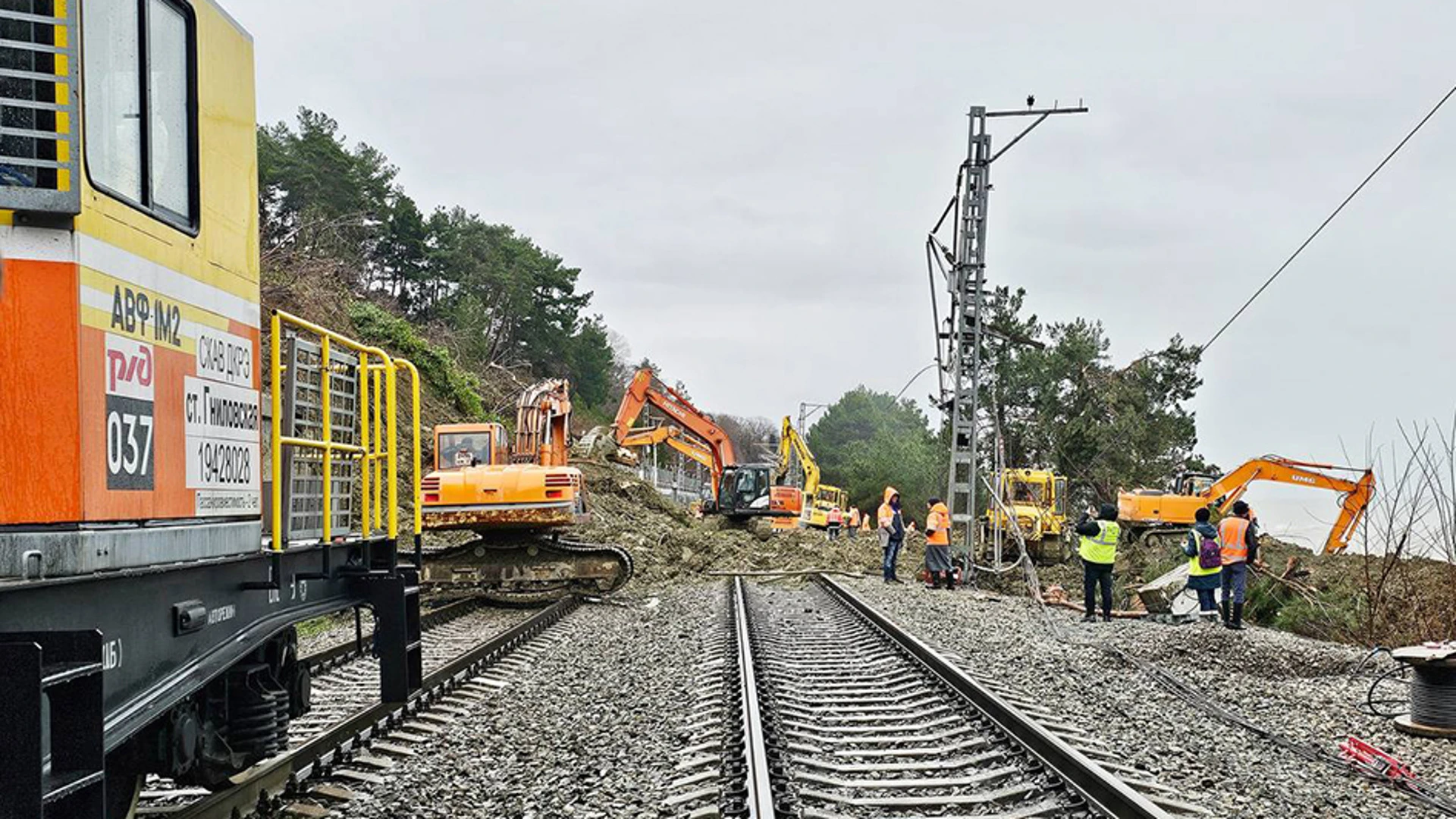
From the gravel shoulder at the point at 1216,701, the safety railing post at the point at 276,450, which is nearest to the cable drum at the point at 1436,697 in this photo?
the gravel shoulder at the point at 1216,701

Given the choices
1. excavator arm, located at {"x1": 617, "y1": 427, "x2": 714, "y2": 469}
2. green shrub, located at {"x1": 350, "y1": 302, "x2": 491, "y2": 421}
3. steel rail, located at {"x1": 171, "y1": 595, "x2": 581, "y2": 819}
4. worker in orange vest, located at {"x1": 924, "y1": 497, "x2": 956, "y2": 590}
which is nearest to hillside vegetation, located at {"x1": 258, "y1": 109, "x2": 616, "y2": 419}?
green shrub, located at {"x1": 350, "y1": 302, "x2": 491, "y2": 421}

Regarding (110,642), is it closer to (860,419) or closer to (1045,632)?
(1045,632)

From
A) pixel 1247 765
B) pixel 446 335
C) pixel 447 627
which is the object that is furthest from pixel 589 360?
pixel 1247 765

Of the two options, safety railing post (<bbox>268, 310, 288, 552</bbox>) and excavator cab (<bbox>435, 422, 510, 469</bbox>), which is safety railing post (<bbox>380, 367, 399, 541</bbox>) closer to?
safety railing post (<bbox>268, 310, 288, 552</bbox>)

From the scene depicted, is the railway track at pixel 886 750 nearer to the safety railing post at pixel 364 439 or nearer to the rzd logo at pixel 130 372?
the safety railing post at pixel 364 439

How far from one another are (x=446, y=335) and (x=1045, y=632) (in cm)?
3368

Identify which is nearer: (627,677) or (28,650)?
(28,650)

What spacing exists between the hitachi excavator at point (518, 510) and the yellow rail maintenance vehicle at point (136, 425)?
11.1 metres

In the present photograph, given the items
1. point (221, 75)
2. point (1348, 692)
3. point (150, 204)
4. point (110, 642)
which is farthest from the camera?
point (1348, 692)

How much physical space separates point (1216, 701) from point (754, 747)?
5.11 m

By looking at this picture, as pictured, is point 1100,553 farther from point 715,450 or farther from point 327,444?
point 715,450

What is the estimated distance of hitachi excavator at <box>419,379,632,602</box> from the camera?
1773cm

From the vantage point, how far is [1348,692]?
10805 millimetres

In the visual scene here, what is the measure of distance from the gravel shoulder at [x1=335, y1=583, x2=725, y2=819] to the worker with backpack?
757cm
